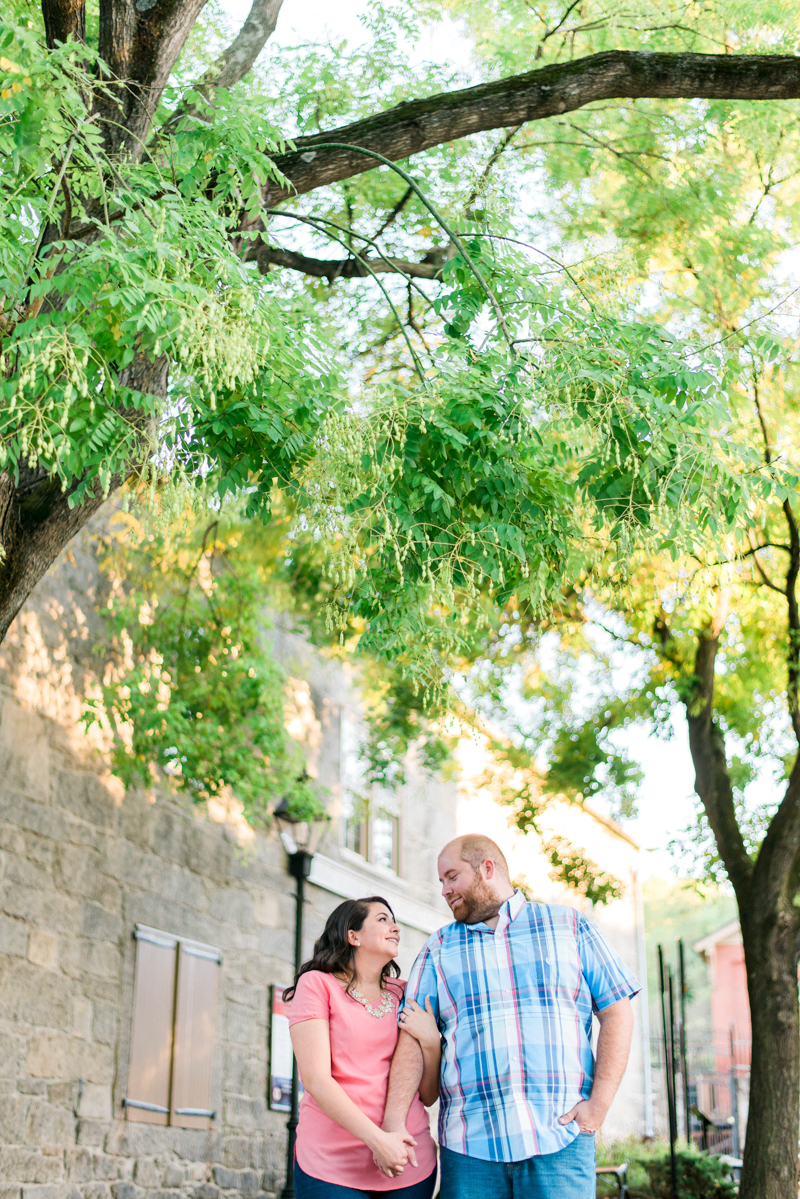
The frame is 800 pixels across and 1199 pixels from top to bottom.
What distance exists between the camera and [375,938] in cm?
338

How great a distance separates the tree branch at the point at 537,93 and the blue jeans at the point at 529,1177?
430 cm

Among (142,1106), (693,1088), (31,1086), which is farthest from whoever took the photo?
(693,1088)

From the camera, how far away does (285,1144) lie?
10.6 metres

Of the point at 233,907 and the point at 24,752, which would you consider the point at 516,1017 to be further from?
the point at 233,907

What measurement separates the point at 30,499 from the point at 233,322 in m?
1.30

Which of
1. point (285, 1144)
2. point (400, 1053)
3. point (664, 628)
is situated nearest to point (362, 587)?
point (400, 1053)

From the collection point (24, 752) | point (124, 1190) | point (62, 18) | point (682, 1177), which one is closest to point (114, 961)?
point (124, 1190)

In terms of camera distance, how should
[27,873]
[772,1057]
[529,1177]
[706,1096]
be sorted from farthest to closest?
[706,1096]
[772,1057]
[27,873]
[529,1177]

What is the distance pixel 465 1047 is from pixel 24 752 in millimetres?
5294

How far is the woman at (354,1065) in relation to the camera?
3.10 meters

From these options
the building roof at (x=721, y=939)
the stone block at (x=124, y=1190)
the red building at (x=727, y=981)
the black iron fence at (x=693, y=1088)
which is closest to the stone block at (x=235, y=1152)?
the stone block at (x=124, y=1190)

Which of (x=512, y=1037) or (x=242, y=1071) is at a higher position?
(x=512, y=1037)

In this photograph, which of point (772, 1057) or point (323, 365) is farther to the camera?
point (772, 1057)

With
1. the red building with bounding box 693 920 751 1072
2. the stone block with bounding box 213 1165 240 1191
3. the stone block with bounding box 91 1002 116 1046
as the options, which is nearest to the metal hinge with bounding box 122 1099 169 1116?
the stone block with bounding box 91 1002 116 1046
